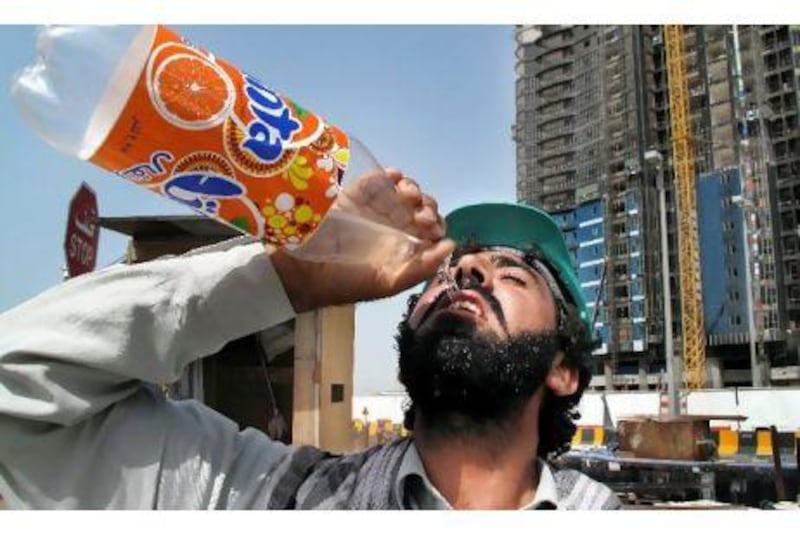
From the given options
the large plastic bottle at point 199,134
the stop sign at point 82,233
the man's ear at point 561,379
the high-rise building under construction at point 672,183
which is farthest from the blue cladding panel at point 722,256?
the large plastic bottle at point 199,134

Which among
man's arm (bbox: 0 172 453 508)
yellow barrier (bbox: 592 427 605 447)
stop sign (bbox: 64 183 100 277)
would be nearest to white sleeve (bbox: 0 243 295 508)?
man's arm (bbox: 0 172 453 508)

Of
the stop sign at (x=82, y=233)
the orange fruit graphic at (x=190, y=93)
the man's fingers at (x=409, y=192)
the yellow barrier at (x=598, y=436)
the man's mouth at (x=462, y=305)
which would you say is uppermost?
the stop sign at (x=82, y=233)

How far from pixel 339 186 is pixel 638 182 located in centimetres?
5691

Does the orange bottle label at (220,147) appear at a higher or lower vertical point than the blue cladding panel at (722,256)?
lower

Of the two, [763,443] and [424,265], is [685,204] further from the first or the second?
[424,265]

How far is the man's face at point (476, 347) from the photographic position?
1479mm

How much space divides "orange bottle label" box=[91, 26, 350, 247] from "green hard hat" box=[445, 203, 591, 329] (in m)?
0.49

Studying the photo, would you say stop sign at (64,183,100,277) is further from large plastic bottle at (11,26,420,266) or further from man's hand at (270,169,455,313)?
man's hand at (270,169,455,313)

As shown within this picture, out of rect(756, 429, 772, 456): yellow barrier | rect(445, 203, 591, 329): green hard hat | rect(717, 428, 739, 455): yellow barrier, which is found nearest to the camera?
rect(445, 203, 591, 329): green hard hat

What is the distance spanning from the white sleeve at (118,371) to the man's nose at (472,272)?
450 mm

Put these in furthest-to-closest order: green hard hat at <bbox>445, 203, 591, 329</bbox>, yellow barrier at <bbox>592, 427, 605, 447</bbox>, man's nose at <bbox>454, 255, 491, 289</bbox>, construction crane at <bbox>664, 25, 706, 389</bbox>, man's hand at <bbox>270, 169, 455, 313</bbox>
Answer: construction crane at <bbox>664, 25, 706, 389</bbox> → yellow barrier at <bbox>592, 427, 605, 447</bbox> → green hard hat at <bbox>445, 203, 591, 329</bbox> → man's nose at <bbox>454, 255, 491, 289</bbox> → man's hand at <bbox>270, 169, 455, 313</bbox>

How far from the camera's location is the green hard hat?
180 centimetres

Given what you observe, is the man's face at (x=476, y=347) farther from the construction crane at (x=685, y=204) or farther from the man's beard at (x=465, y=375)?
the construction crane at (x=685, y=204)
